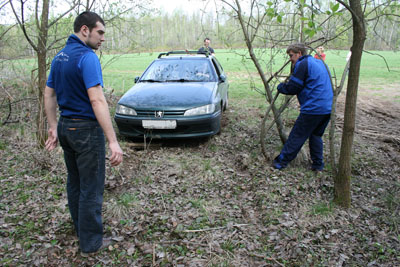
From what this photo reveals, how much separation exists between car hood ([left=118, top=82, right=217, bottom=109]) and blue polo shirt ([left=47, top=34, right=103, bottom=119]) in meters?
2.78

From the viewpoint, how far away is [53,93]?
8.61ft

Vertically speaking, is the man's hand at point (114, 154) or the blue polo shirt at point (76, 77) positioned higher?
the blue polo shirt at point (76, 77)

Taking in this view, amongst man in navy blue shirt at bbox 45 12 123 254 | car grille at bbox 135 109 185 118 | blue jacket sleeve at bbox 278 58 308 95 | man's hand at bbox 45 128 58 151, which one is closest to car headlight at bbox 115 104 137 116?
car grille at bbox 135 109 185 118

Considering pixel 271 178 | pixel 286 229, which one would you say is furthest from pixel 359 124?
pixel 286 229

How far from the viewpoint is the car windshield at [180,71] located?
20.6ft

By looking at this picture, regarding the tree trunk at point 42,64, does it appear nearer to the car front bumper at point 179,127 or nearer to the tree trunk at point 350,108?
the car front bumper at point 179,127

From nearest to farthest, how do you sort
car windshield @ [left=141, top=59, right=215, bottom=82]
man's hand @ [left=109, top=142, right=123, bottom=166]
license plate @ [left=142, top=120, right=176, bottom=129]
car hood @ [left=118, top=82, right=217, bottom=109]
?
man's hand @ [left=109, top=142, right=123, bottom=166] → license plate @ [left=142, top=120, right=176, bottom=129] → car hood @ [left=118, top=82, right=217, bottom=109] → car windshield @ [left=141, top=59, right=215, bottom=82]

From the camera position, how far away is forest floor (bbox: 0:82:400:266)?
2838 mm

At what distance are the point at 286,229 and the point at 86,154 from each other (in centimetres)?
Answer: 221

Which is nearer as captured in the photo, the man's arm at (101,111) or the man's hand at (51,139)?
the man's arm at (101,111)

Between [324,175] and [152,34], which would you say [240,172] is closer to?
[324,175]

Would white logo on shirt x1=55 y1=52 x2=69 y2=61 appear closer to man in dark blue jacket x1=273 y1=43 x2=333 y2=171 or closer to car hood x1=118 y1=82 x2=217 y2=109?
car hood x1=118 y1=82 x2=217 y2=109

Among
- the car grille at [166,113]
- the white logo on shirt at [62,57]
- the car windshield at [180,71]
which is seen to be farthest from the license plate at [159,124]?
the white logo on shirt at [62,57]

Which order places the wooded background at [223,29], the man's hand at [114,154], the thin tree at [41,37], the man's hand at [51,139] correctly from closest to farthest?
the man's hand at [114,154] → the man's hand at [51,139] → the wooded background at [223,29] → the thin tree at [41,37]
